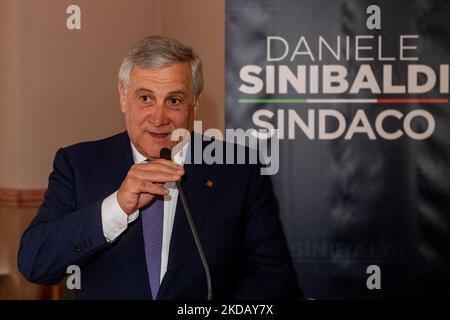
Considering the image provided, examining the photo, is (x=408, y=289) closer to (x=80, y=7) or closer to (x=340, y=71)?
(x=340, y=71)

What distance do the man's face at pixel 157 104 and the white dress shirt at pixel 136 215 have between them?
3.7 inches

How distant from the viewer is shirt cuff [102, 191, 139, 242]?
1.66m

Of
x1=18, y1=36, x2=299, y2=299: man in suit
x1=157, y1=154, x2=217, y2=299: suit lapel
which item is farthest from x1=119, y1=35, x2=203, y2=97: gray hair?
x1=157, y1=154, x2=217, y2=299: suit lapel

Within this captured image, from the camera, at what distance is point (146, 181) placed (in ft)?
4.97

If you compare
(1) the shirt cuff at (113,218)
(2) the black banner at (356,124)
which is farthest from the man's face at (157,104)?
(2) the black banner at (356,124)

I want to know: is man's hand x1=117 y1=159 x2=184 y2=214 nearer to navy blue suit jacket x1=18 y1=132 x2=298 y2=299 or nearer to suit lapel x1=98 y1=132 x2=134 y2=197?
navy blue suit jacket x1=18 y1=132 x2=298 y2=299

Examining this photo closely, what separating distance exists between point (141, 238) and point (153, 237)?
39 millimetres

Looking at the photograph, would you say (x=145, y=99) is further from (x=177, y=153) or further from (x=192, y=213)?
(x=192, y=213)

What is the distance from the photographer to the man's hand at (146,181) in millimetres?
1468

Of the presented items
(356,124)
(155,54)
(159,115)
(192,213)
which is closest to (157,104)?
(159,115)

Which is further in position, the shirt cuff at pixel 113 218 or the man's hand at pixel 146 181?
the shirt cuff at pixel 113 218

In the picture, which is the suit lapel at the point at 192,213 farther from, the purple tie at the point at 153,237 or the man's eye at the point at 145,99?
the man's eye at the point at 145,99
